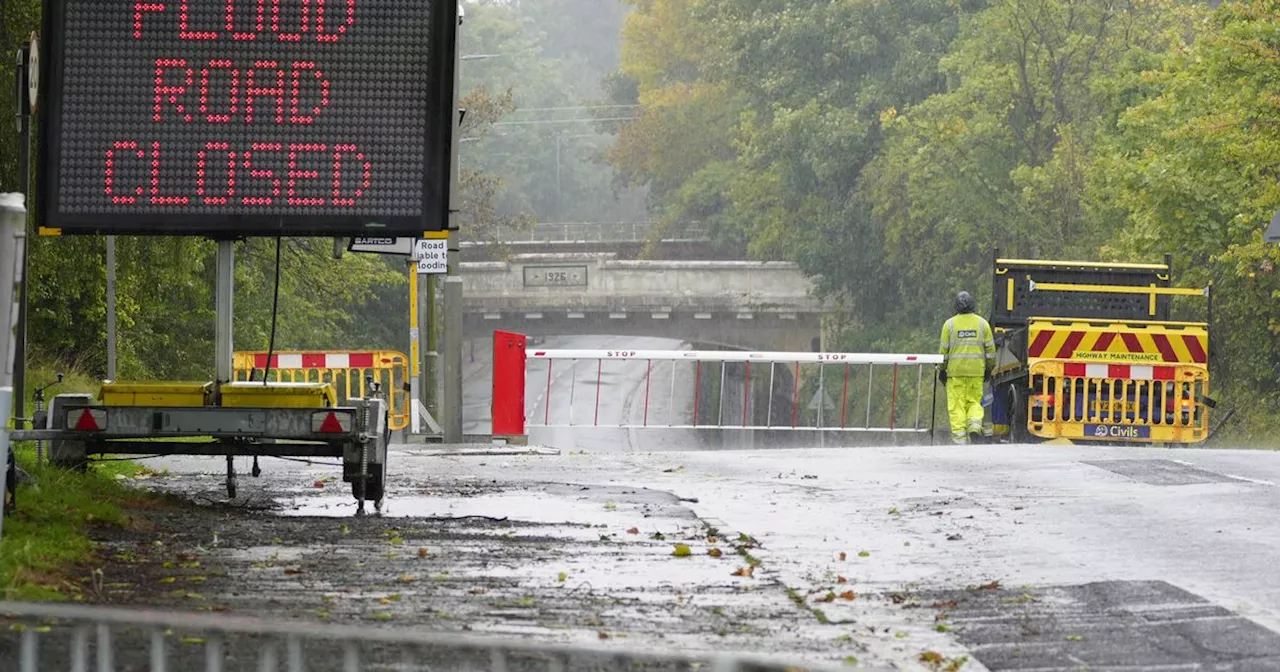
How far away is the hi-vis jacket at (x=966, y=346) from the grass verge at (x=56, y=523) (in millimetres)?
11575

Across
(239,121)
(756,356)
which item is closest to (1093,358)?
(756,356)

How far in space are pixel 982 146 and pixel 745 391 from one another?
2310 cm

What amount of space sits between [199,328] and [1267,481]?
23.4 metres

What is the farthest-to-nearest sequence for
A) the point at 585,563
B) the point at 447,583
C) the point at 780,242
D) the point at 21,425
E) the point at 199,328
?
the point at 780,242 → the point at 199,328 → the point at 21,425 → the point at 585,563 → the point at 447,583

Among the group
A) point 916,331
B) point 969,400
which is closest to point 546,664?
point 969,400

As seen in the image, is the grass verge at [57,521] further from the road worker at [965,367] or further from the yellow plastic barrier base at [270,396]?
the road worker at [965,367]

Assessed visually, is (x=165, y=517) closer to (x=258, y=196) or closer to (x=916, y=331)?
(x=258, y=196)

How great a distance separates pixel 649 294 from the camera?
76.9 metres

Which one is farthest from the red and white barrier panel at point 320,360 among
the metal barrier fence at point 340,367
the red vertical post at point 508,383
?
the red vertical post at point 508,383

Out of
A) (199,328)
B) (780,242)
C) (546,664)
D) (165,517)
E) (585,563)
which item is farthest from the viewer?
(780,242)

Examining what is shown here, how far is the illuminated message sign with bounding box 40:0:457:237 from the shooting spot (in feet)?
43.3

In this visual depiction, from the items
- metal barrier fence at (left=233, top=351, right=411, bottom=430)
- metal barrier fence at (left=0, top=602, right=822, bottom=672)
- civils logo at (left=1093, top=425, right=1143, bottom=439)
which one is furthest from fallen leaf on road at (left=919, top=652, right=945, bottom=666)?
metal barrier fence at (left=233, top=351, right=411, bottom=430)

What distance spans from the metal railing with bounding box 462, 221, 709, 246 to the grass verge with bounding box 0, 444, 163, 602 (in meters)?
66.7

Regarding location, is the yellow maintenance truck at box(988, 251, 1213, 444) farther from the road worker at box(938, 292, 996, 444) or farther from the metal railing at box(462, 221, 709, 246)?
the metal railing at box(462, 221, 709, 246)
